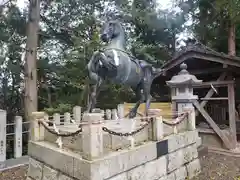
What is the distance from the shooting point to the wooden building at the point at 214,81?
699 centimetres

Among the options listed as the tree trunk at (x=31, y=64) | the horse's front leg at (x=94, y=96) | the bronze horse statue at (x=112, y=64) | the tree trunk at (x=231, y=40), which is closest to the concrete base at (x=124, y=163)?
the horse's front leg at (x=94, y=96)

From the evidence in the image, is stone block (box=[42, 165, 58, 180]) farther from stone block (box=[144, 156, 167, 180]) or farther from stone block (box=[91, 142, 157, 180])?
stone block (box=[144, 156, 167, 180])

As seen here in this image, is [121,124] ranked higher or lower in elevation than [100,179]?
higher

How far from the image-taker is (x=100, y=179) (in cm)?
312

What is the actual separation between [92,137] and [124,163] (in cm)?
85

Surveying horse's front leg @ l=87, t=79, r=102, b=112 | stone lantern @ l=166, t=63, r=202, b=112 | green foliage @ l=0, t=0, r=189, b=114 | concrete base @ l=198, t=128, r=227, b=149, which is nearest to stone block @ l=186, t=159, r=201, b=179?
stone lantern @ l=166, t=63, r=202, b=112

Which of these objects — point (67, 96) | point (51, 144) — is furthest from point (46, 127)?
point (67, 96)

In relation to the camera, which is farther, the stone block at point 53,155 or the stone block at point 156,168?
the stone block at point 156,168

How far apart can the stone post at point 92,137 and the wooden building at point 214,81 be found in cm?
500

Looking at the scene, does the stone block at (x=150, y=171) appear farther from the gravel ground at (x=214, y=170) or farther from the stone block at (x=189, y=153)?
the gravel ground at (x=214, y=170)

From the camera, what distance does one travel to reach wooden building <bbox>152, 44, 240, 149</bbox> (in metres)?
6.99

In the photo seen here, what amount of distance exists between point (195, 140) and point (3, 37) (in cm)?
850

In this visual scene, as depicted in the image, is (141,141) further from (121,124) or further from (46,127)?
Answer: (46,127)

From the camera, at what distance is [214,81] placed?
A: 24.4 feet
